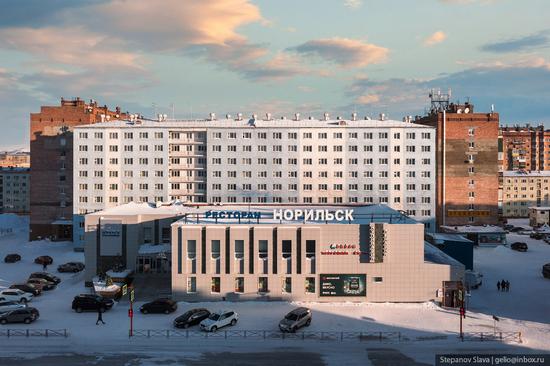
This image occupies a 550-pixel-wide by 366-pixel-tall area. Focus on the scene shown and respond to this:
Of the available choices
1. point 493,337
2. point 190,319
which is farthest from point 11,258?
point 493,337

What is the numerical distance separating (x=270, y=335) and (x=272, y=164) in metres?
71.3

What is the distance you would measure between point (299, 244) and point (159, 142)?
6469 centimetres

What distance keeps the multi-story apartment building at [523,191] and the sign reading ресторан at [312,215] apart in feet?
501

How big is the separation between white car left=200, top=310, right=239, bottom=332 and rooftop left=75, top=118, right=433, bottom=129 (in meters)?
70.3

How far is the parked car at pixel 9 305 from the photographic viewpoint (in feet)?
169

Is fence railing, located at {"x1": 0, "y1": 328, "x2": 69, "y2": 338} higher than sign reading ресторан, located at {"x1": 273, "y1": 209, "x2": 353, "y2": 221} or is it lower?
lower

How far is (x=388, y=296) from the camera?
5812 cm

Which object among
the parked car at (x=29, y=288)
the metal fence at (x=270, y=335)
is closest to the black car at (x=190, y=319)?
the metal fence at (x=270, y=335)

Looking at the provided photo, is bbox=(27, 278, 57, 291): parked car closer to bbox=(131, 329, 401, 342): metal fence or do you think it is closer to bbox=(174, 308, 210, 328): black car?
bbox=(131, 329, 401, 342): metal fence

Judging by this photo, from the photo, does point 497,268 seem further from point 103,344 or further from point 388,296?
point 103,344

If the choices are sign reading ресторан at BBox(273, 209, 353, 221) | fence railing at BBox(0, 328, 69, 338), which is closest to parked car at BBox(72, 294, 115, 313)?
fence railing at BBox(0, 328, 69, 338)

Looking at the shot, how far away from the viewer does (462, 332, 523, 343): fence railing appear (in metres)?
44.7

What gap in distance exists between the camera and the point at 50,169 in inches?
4882

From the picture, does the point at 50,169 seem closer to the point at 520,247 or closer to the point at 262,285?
the point at 262,285
